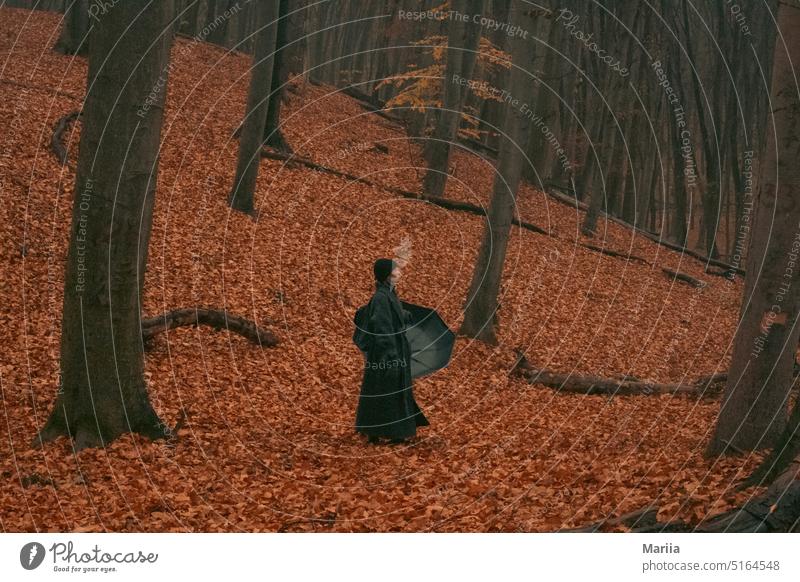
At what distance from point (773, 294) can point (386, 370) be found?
13.0 ft

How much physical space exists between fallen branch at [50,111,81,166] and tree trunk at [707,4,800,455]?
1234 cm

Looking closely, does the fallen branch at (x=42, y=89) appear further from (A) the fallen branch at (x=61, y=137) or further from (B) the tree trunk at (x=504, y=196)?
(B) the tree trunk at (x=504, y=196)

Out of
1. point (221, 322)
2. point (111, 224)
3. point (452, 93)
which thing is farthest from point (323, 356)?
point (452, 93)

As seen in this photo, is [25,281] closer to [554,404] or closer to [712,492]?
[554,404]

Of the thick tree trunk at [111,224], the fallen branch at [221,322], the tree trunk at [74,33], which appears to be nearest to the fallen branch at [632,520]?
the thick tree trunk at [111,224]

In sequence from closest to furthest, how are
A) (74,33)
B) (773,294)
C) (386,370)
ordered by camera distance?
(773,294) → (386,370) → (74,33)

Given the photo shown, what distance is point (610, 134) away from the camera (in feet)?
84.2

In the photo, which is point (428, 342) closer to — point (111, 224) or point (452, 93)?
point (111, 224)

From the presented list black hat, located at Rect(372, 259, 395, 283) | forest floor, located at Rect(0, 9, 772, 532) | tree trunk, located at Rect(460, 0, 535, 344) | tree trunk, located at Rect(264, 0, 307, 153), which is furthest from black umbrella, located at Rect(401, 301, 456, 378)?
tree trunk, located at Rect(264, 0, 307, 153)

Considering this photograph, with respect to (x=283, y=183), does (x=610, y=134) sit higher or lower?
higher

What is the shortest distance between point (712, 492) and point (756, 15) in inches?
1209

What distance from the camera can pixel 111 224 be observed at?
27.9 ft

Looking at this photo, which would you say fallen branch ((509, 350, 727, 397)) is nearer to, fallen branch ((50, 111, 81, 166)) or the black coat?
the black coat

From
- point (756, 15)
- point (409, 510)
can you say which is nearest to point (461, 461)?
point (409, 510)
